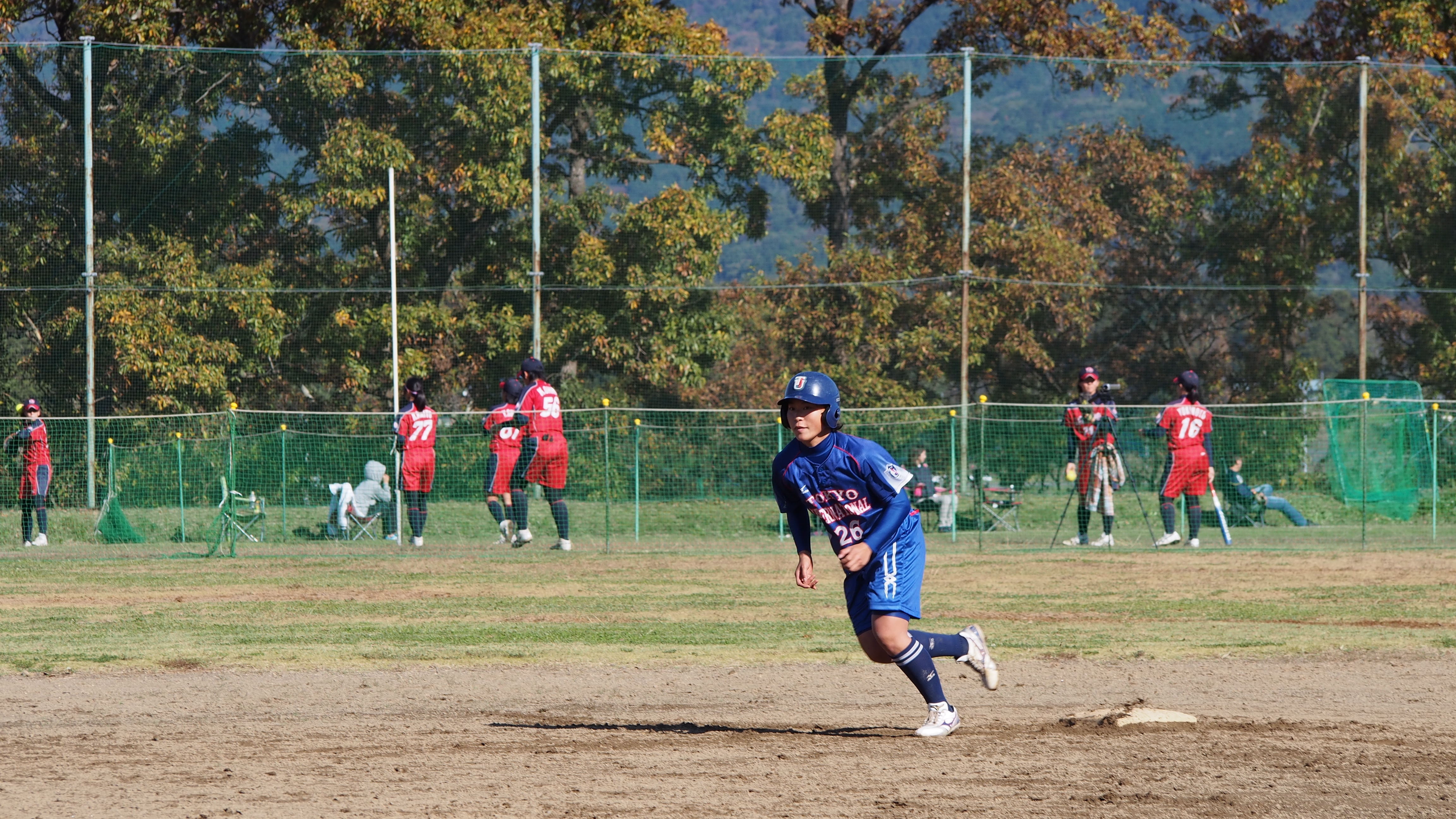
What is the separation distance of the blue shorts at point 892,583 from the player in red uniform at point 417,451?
10358mm

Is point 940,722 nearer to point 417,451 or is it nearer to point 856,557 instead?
point 856,557

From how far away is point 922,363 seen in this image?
66.8 ft

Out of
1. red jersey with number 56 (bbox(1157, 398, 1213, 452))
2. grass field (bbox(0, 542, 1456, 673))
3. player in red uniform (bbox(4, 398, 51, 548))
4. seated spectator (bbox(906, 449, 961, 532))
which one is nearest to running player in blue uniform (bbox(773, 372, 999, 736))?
grass field (bbox(0, 542, 1456, 673))

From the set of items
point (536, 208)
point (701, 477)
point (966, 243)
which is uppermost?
point (536, 208)

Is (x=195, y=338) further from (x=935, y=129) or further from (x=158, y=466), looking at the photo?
(x=935, y=129)

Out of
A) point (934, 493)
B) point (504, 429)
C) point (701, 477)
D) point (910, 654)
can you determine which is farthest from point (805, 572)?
point (934, 493)

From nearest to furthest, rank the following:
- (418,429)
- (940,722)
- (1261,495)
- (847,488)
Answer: (847,488) → (940,722) → (418,429) → (1261,495)

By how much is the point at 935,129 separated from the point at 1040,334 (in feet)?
10.9

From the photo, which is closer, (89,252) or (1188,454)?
(1188,454)

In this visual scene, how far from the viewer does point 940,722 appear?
687 cm

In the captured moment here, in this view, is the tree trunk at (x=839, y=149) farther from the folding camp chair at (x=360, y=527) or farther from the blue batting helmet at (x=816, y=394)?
the blue batting helmet at (x=816, y=394)

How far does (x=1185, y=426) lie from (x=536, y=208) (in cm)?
906

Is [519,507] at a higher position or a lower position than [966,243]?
lower

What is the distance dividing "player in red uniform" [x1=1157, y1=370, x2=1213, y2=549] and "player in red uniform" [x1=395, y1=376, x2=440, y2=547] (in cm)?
809
